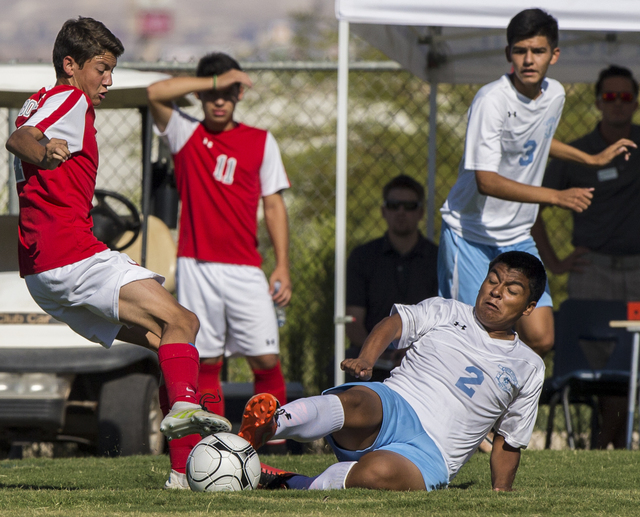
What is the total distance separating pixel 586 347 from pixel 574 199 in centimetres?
250

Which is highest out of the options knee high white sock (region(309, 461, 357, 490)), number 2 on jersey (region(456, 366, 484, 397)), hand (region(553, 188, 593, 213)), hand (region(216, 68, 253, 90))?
hand (region(216, 68, 253, 90))

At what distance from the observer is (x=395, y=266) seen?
21.1 feet

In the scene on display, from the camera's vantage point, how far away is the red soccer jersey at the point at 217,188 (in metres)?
5.43

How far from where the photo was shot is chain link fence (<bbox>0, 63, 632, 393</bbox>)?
291 inches

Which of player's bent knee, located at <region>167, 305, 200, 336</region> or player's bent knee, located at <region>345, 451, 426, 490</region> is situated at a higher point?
player's bent knee, located at <region>167, 305, 200, 336</region>

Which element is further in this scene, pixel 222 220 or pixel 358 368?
pixel 222 220

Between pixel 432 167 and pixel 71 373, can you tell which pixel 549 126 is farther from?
pixel 71 373

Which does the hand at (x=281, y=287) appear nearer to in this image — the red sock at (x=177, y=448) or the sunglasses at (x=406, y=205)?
the sunglasses at (x=406, y=205)

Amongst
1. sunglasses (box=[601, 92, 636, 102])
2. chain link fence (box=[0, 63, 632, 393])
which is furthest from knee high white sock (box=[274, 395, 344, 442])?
sunglasses (box=[601, 92, 636, 102])

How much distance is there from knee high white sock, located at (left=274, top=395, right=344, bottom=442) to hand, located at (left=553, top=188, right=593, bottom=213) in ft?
4.82

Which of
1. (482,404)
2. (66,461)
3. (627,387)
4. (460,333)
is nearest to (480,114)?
(460,333)

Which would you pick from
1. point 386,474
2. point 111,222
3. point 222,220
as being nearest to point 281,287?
point 222,220

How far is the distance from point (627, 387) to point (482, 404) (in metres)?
2.64

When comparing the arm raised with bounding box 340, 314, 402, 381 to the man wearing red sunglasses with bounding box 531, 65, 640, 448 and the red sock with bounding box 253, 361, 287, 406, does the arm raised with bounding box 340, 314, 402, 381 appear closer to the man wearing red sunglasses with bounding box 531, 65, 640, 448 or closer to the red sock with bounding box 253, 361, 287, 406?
the red sock with bounding box 253, 361, 287, 406
